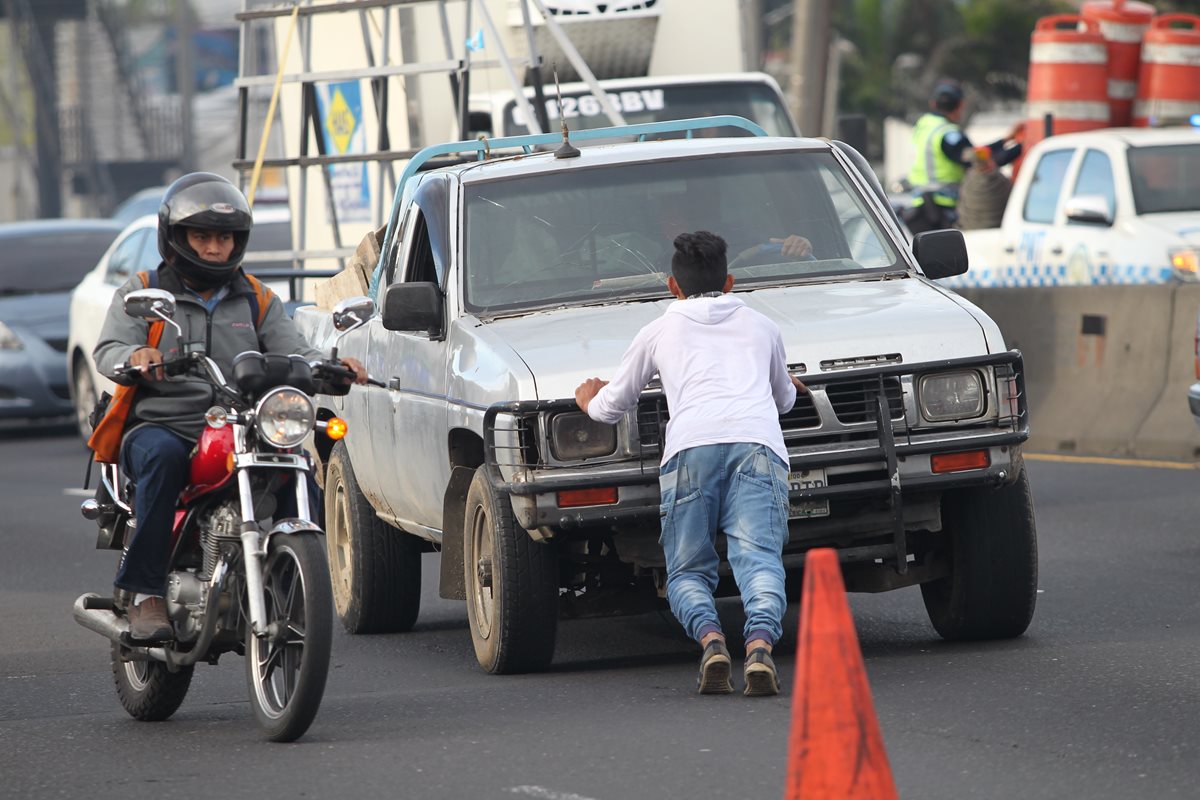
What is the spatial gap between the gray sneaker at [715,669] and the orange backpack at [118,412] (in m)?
1.78

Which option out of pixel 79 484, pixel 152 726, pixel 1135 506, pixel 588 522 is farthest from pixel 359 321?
pixel 79 484

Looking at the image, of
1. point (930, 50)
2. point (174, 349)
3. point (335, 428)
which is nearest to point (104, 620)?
point (174, 349)

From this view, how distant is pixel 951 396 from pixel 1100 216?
8820mm

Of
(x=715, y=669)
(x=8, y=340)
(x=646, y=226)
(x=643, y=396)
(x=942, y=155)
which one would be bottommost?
(x=8, y=340)

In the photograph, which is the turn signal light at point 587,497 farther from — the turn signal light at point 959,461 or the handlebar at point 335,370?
the turn signal light at point 959,461

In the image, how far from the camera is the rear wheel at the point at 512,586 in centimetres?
798

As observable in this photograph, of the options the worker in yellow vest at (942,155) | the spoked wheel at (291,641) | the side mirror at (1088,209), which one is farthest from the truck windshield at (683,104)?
the spoked wheel at (291,641)

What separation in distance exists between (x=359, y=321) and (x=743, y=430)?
4.24 feet

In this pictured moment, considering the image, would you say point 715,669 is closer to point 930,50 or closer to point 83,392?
point 83,392

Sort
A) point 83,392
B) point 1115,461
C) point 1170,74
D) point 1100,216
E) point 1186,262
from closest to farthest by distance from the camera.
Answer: point 1115,461
point 1186,262
point 1100,216
point 83,392
point 1170,74

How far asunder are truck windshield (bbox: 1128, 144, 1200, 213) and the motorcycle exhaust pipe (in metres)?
10.7

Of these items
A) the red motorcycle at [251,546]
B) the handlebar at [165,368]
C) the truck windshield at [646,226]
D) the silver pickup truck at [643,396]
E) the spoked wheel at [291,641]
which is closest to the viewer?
the spoked wheel at [291,641]

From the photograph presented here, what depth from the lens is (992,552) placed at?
8.26 meters

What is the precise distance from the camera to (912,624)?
30.5 ft
